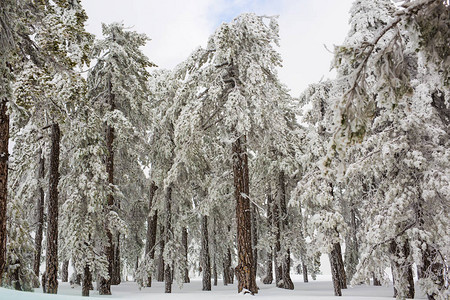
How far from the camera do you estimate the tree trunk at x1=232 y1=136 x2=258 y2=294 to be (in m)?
11.5

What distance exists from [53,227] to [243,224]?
19.8 ft

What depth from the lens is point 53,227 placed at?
37.0 ft

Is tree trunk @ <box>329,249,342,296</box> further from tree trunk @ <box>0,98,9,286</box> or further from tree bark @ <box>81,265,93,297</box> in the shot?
tree trunk @ <box>0,98,9,286</box>

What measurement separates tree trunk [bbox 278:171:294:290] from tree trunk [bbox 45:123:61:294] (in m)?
10.1

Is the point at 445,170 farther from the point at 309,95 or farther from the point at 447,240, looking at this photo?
the point at 309,95

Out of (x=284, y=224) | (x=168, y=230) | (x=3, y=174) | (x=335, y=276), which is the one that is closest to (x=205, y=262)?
(x=168, y=230)

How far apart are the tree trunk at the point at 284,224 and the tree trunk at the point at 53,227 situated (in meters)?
10.1

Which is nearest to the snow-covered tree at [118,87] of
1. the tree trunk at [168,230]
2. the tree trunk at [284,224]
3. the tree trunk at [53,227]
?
the tree trunk at [168,230]

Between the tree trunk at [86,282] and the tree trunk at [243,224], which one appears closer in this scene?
the tree trunk at [243,224]

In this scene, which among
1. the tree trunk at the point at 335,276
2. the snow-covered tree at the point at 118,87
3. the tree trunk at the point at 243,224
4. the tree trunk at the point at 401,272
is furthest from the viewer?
the snow-covered tree at the point at 118,87

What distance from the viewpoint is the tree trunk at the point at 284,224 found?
57.0 feet

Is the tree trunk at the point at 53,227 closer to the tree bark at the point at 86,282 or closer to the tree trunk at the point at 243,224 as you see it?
the tree bark at the point at 86,282

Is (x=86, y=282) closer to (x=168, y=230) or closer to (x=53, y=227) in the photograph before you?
(x=53, y=227)

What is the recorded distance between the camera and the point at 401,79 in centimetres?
488
